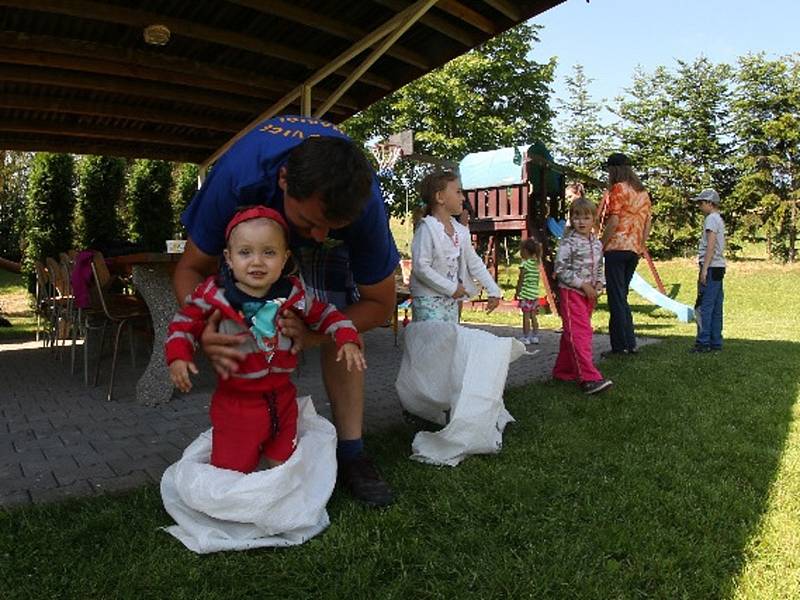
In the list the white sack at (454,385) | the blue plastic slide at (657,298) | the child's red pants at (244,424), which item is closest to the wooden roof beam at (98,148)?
the blue plastic slide at (657,298)

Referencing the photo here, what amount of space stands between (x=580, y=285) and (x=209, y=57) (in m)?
4.04

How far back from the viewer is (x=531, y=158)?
9.96m

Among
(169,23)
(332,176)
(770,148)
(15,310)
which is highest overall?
(770,148)

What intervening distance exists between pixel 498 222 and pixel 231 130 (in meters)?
4.68

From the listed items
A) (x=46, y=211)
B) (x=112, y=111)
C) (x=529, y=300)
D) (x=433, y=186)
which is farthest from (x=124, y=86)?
(x=46, y=211)

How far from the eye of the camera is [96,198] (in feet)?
42.6

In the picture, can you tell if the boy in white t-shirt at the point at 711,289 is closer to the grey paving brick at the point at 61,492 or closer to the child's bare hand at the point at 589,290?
the child's bare hand at the point at 589,290

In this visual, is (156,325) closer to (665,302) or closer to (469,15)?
(469,15)

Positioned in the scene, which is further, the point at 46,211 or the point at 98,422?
the point at 46,211

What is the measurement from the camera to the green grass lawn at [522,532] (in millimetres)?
1864

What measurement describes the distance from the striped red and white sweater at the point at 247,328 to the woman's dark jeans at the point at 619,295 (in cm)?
431

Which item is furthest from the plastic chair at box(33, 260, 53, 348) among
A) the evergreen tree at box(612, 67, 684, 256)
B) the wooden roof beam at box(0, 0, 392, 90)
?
the evergreen tree at box(612, 67, 684, 256)

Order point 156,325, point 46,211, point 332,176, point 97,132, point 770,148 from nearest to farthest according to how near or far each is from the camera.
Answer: point 332,176 < point 156,325 < point 97,132 < point 46,211 < point 770,148

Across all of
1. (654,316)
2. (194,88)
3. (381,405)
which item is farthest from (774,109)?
(381,405)
